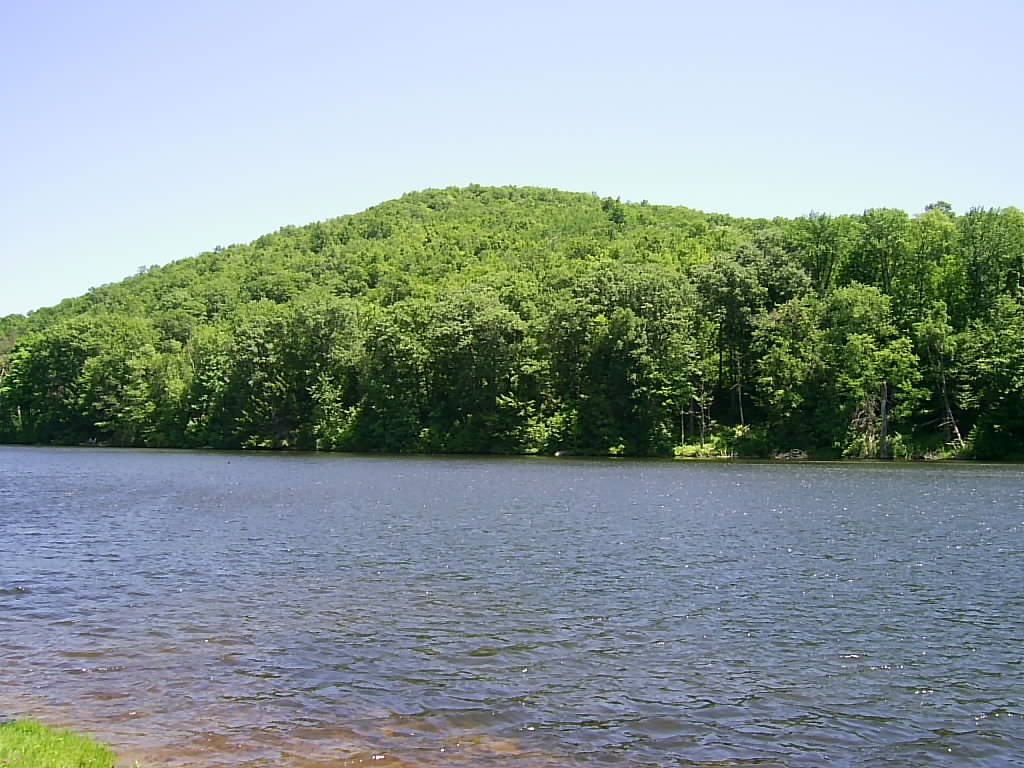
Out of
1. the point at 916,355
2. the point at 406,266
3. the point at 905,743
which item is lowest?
the point at 905,743

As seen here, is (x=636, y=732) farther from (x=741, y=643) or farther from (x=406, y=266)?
(x=406, y=266)

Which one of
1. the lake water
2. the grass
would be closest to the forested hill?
the lake water

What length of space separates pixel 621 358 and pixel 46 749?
86.6 meters

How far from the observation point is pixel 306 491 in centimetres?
5509

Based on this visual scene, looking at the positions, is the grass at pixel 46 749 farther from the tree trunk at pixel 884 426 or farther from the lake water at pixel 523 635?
the tree trunk at pixel 884 426

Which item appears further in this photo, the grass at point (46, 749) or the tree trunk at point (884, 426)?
the tree trunk at point (884, 426)

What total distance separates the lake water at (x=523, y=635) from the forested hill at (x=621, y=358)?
149ft

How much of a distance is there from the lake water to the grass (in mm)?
891

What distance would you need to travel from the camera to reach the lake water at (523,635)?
14.0 meters

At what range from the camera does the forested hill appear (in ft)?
283

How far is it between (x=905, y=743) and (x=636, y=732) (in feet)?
12.5

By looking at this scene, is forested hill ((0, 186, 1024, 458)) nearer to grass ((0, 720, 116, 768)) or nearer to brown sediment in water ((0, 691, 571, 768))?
brown sediment in water ((0, 691, 571, 768))

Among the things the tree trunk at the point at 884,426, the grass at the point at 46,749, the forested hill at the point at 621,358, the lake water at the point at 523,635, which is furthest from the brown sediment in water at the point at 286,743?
the tree trunk at the point at 884,426

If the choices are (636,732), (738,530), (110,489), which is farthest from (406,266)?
(636,732)
